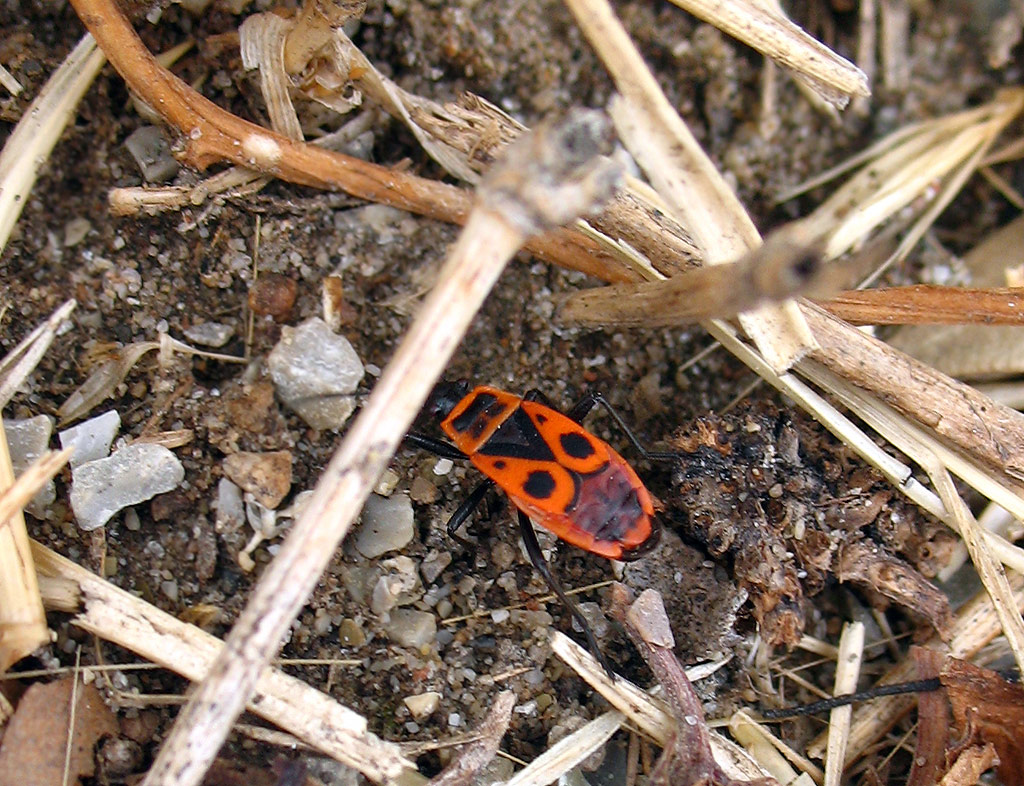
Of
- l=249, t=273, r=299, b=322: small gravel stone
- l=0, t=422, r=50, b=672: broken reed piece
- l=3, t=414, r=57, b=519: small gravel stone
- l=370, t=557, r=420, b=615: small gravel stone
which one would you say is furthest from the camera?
l=249, t=273, r=299, b=322: small gravel stone

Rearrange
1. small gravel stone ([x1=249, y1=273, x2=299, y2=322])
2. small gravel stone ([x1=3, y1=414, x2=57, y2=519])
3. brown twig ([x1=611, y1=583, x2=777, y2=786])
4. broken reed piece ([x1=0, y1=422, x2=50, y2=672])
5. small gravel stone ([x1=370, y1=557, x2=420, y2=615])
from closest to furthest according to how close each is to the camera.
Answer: broken reed piece ([x1=0, y1=422, x2=50, y2=672]), brown twig ([x1=611, y1=583, x2=777, y2=786]), small gravel stone ([x1=3, y1=414, x2=57, y2=519]), small gravel stone ([x1=370, y1=557, x2=420, y2=615]), small gravel stone ([x1=249, y1=273, x2=299, y2=322])

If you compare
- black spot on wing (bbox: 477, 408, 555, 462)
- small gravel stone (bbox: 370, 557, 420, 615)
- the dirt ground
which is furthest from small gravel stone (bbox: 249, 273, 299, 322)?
small gravel stone (bbox: 370, 557, 420, 615)

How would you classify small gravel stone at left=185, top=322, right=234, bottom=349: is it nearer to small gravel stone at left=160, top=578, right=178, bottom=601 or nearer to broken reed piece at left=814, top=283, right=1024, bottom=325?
small gravel stone at left=160, top=578, right=178, bottom=601

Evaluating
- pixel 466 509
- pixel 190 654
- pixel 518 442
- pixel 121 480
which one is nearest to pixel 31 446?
pixel 121 480

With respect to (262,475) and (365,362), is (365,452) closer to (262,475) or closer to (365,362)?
(262,475)

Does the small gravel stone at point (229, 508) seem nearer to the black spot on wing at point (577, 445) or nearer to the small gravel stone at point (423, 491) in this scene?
the small gravel stone at point (423, 491)

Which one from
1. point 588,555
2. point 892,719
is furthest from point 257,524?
point 892,719
